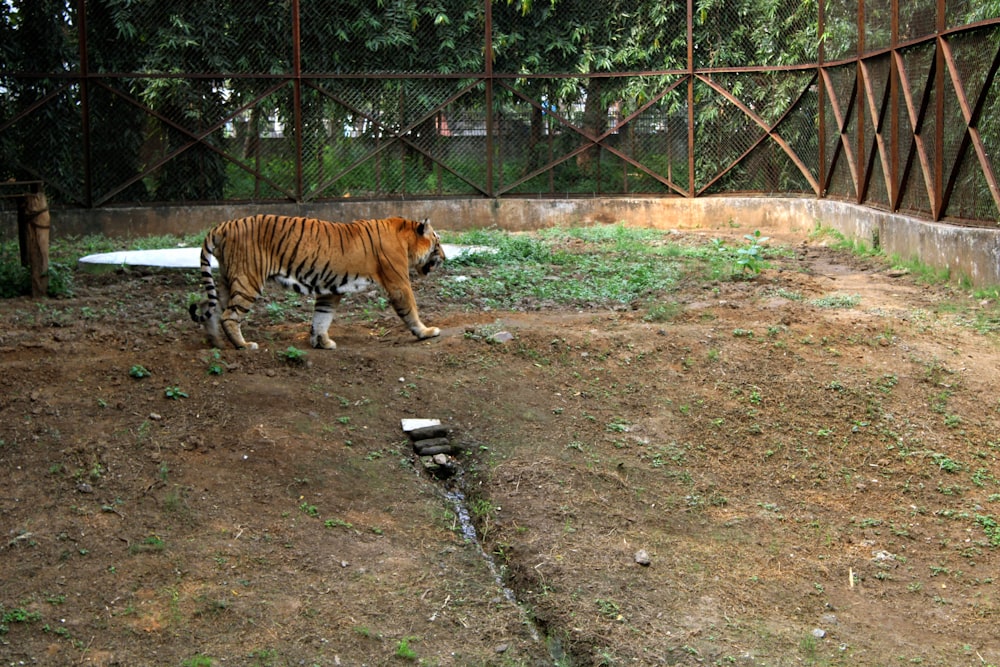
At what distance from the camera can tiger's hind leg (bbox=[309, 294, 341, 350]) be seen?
25.4 feet

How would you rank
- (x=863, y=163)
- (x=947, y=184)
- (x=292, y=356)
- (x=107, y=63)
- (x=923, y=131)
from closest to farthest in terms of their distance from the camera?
(x=292, y=356), (x=947, y=184), (x=923, y=131), (x=863, y=163), (x=107, y=63)

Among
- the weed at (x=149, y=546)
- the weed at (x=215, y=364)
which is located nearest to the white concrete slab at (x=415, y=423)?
the weed at (x=215, y=364)

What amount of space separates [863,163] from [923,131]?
2.03 metres

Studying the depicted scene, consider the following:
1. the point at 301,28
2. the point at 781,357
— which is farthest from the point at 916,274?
the point at 301,28

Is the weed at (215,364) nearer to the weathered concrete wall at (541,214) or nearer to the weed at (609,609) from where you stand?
the weed at (609,609)

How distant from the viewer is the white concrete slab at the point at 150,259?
11.0 metres

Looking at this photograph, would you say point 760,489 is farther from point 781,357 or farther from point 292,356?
point 292,356

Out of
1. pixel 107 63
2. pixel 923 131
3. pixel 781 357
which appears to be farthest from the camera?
pixel 107 63

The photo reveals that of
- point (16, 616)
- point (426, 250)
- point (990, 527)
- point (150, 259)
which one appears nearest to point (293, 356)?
point (426, 250)

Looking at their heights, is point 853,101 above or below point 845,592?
above

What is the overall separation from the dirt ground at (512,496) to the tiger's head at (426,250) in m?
0.55

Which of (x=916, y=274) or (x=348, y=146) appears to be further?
(x=348, y=146)

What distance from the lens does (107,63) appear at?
1509 centimetres

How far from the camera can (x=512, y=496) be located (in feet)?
19.0
